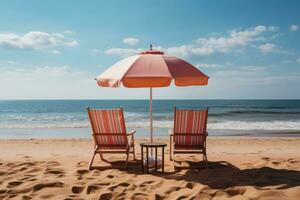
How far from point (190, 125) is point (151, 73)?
1.24 m

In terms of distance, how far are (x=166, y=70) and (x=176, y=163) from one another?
1.86 m

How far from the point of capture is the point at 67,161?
692cm

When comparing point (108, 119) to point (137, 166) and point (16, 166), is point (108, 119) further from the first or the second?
point (16, 166)

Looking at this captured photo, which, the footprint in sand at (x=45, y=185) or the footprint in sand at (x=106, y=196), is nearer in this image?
the footprint in sand at (x=106, y=196)

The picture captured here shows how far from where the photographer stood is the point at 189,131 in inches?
242

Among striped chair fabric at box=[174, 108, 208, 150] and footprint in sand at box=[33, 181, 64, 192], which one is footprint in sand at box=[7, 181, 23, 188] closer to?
footprint in sand at box=[33, 181, 64, 192]

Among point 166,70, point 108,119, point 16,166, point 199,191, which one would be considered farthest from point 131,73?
point 16,166

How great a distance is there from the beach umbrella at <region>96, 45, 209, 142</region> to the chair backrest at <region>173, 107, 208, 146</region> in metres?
0.54

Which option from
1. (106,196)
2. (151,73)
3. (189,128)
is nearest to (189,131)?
(189,128)

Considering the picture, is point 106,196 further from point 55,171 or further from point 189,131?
point 189,131

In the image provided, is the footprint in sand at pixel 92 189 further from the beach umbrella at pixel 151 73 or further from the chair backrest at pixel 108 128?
the beach umbrella at pixel 151 73

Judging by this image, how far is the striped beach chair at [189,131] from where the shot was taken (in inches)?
238

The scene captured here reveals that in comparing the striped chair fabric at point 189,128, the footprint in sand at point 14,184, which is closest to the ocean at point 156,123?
the striped chair fabric at point 189,128

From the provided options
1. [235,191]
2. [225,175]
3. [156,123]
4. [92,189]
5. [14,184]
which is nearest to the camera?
[235,191]
